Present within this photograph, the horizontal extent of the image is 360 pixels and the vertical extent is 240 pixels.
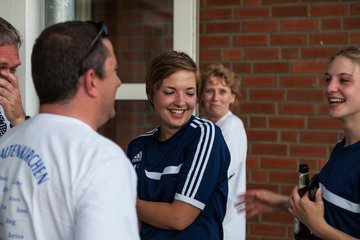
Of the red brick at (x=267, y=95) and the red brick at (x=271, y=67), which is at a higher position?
the red brick at (x=271, y=67)

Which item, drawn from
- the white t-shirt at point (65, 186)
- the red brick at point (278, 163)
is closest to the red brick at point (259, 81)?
the red brick at point (278, 163)

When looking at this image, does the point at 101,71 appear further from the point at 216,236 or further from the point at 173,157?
the point at 216,236

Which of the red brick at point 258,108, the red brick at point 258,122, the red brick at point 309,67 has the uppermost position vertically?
the red brick at point 309,67

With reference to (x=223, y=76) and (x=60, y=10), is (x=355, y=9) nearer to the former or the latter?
(x=223, y=76)

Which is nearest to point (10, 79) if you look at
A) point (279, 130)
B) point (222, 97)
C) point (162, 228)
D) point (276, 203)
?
point (162, 228)

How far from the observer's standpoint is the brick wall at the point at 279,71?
14.0 ft

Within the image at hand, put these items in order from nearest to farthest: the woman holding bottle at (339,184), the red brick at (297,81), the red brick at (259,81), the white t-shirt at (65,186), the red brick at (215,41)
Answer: the white t-shirt at (65,186), the woman holding bottle at (339,184), the red brick at (297,81), the red brick at (259,81), the red brick at (215,41)

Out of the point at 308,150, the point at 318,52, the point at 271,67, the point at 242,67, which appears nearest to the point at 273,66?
the point at 271,67

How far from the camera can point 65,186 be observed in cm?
140

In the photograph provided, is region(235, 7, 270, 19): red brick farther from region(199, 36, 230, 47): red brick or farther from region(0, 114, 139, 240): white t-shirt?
region(0, 114, 139, 240): white t-shirt

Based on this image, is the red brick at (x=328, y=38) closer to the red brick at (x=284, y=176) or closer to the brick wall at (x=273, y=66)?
the brick wall at (x=273, y=66)

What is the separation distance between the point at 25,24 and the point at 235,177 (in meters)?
1.57

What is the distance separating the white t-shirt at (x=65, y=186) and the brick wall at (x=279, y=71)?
120 inches

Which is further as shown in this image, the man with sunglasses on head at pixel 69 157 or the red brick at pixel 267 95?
the red brick at pixel 267 95
